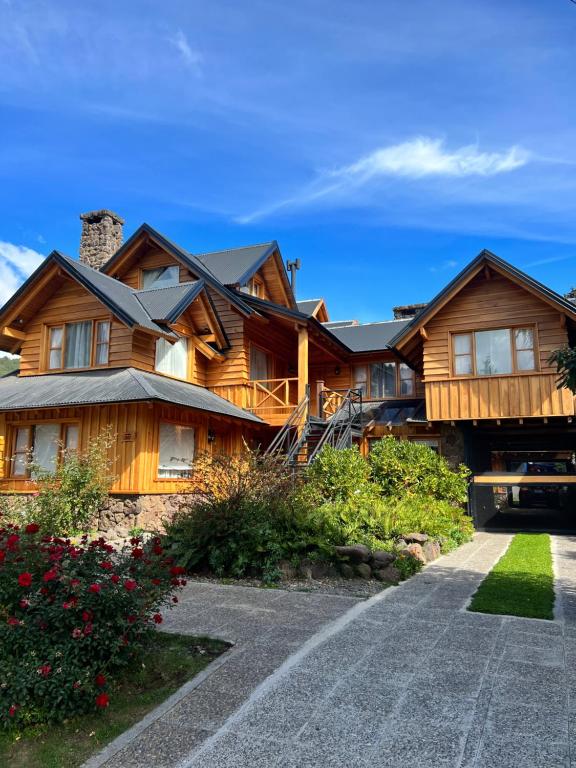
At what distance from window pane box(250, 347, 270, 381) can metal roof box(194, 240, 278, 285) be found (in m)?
→ 2.53

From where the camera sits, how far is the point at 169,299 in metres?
15.8

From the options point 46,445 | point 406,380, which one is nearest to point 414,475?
point 406,380

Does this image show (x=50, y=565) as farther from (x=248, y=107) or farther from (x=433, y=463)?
(x=433, y=463)

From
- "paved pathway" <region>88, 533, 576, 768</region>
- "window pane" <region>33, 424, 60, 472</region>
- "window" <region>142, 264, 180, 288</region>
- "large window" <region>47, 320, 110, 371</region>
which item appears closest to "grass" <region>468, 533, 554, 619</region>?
"paved pathway" <region>88, 533, 576, 768</region>

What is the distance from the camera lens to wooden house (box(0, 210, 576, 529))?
1367cm

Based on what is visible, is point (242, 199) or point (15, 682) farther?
point (242, 199)

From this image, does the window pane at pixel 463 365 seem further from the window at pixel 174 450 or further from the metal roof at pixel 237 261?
the window at pixel 174 450

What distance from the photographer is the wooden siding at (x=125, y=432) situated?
13117mm

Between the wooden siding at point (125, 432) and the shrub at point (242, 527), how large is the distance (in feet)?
12.8

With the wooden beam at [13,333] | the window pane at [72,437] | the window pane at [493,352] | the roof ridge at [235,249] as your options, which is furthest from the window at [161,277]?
the window pane at [493,352]

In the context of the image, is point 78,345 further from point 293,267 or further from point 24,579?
point 24,579

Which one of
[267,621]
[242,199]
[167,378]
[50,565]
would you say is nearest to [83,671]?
[50,565]

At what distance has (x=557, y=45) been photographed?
25.2 feet

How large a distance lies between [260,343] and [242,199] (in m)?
5.60
